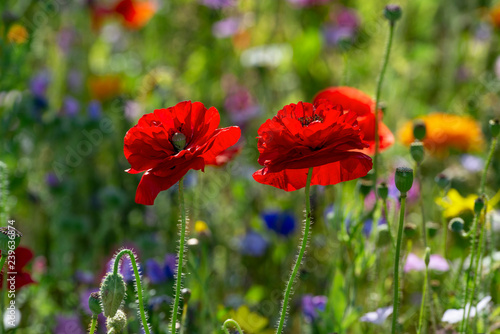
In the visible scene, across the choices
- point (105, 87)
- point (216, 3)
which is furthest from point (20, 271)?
point (216, 3)

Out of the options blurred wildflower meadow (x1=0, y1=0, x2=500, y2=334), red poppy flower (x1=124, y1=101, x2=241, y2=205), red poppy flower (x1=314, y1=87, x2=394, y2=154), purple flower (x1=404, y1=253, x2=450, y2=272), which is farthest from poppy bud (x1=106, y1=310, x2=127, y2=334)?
purple flower (x1=404, y1=253, x2=450, y2=272)

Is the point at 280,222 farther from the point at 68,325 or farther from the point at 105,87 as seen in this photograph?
the point at 105,87

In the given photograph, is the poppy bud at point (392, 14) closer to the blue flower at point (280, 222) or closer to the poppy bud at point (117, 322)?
the poppy bud at point (117, 322)

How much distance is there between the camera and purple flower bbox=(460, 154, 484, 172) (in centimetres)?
153

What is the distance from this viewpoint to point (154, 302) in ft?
2.90

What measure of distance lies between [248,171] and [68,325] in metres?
0.66

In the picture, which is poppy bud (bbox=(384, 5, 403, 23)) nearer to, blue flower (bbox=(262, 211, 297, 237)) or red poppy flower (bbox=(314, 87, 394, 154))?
red poppy flower (bbox=(314, 87, 394, 154))

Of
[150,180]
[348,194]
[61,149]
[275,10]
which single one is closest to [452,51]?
[275,10]

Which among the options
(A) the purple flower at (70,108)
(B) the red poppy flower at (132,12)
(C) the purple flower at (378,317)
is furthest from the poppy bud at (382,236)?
(B) the red poppy flower at (132,12)

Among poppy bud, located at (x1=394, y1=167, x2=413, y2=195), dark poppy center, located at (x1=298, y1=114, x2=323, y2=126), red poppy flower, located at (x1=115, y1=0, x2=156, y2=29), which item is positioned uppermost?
red poppy flower, located at (x1=115, y1=0, x2=156, y2=29)

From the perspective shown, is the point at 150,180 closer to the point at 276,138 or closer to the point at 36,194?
the point at 276,138

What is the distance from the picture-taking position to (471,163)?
155 cm

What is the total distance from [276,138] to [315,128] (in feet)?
0.12

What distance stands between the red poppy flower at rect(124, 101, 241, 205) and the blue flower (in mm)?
705
